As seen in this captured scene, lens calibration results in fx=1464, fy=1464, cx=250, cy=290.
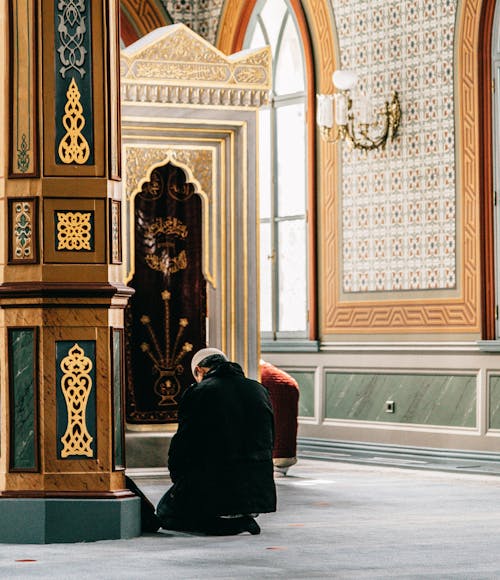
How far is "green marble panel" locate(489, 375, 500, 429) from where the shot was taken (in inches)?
408

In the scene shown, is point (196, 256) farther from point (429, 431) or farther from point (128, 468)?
point (429, 431)

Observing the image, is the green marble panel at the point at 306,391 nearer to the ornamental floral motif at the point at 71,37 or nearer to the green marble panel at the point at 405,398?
the green marble panel at the point at 405,398

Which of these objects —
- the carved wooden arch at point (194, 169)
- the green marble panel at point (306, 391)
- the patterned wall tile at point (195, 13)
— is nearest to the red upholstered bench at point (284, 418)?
the carved wooden arch at point (194, 169)

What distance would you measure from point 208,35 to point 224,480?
769 cm

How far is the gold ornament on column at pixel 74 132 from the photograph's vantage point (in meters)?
6.50

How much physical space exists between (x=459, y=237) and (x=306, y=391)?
7.21 feet

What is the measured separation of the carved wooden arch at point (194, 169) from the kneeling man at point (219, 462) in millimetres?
2544

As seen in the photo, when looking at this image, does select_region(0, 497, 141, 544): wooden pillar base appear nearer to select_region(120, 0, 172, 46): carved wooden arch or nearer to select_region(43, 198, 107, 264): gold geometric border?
select_region(43, 198, 107, 264): gold geometric border

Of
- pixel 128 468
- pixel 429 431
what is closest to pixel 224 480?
pixel 128 468

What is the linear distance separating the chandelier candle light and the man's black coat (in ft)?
16.8

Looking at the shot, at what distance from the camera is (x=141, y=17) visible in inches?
541

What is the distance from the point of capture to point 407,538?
651cm

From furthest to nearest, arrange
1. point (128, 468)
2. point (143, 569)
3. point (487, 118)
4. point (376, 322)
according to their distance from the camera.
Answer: point (376, 322), point (487, 118), point (128, 468), point (143, 569)

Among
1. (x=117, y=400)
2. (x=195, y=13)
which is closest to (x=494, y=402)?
(x=117, y=400)
